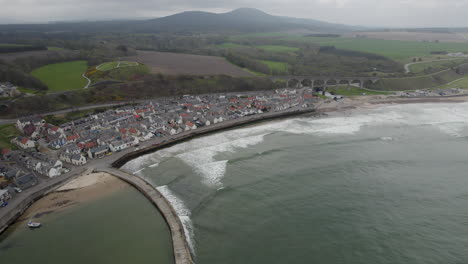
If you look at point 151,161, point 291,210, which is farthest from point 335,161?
point 151,161

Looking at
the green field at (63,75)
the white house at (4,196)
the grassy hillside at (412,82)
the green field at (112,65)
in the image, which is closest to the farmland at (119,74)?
the green field at (112,65)

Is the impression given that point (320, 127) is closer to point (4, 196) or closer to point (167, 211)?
point (167, 211)

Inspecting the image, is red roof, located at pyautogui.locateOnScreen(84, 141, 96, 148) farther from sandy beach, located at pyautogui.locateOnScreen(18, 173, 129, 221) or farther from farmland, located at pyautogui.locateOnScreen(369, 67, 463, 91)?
farmland, located at pyautogui.locateOnScreen(369, 67, 463, 91)

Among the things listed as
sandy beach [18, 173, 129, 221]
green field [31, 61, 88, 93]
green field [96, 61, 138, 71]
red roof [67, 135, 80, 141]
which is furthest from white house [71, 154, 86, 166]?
green field [96, 61, 138, 71]

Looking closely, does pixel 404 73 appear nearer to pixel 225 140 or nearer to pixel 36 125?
pixel 225 140

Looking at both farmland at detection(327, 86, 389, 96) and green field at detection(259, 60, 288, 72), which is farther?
green field at detection(259, 60, 288, 72)

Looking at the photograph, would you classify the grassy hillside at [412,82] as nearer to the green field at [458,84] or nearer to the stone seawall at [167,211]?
the green field at [458,84]
